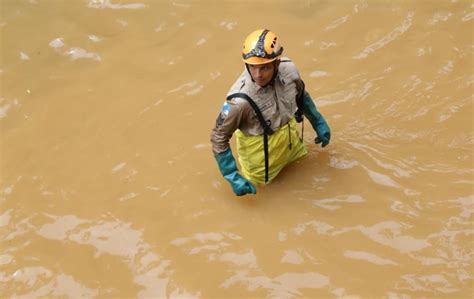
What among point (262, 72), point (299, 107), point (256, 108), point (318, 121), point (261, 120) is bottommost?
point (318, 121)

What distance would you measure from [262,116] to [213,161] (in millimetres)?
1153

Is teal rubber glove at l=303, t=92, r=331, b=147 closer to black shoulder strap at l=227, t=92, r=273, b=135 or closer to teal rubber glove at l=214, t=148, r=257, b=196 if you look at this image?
black shoulder strap at l=227, t=92, r=273, b=135

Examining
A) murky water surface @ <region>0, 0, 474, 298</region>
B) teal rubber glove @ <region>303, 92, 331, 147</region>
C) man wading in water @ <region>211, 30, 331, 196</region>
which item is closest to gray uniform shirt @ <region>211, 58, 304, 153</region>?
man wading in water @ <region>211, 30, 331, 196</region>

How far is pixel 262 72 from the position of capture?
4.20 m

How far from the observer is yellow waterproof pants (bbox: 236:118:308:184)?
460cm

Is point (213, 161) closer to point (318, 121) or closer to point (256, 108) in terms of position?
point (318, 121)

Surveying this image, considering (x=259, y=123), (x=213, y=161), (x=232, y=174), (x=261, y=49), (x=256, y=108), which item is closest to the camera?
(x=261, y=49)

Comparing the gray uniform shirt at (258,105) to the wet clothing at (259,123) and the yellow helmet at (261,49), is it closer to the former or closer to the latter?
the wet clothing at (259,123)

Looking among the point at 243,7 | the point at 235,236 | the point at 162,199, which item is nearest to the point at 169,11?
the point at 243,7

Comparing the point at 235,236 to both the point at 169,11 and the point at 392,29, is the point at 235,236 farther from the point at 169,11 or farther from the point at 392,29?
the point at 169,11

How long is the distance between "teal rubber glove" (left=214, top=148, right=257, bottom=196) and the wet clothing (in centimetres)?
6

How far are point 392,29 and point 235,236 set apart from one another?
11.2 ft

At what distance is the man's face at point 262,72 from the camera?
416cm

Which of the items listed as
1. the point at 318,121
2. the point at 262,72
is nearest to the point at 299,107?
the point at 318,121
